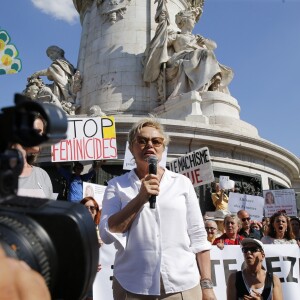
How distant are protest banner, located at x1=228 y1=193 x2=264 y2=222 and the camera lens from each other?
8.80m

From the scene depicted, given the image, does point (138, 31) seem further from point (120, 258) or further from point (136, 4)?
point (120, 258)

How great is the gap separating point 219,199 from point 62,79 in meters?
7.88

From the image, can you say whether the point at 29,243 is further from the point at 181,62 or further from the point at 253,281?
the point at 181,62

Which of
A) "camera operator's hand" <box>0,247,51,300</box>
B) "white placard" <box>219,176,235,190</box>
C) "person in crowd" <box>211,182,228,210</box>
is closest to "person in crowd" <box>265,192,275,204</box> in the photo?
"white placard" <box>219,176,235,190</box>

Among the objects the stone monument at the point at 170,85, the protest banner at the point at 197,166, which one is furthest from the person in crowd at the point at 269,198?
the protest banner at the point at 197,166

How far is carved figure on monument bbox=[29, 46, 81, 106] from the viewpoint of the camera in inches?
624

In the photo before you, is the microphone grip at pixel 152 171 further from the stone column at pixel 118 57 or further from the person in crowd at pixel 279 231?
the stone column at pixel 118 57

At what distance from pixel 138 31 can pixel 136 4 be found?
1.14 meters

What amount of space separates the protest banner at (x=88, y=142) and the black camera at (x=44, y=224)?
21.8 ft

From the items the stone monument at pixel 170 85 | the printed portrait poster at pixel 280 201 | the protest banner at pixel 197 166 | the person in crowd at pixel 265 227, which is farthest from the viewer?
the stone monument at pixel 170 85

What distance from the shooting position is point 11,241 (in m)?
1.07

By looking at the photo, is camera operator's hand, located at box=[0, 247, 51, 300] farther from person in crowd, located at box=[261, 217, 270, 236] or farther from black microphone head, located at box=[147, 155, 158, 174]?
person in crowd, located at box=[261, 217, 270, 236]

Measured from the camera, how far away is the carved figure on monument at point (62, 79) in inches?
624

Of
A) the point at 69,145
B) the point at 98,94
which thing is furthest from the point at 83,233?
the point at 98,94
